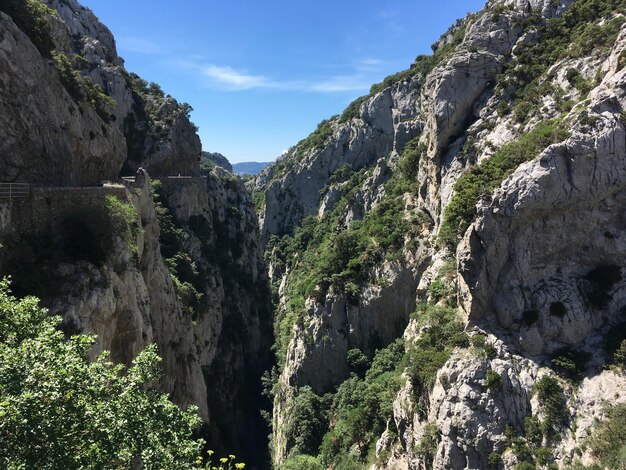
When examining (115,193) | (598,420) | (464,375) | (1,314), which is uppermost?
(115,193)

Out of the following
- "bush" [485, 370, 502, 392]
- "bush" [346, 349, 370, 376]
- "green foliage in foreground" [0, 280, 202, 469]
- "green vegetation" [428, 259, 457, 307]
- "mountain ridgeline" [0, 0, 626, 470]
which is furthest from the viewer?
"bush" [346, 349, 370, 376]

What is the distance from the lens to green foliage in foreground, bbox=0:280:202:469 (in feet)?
28.4

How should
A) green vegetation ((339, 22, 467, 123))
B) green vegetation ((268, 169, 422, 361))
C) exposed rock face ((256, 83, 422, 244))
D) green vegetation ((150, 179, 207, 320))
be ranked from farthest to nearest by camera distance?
exposed rock face ((256, 83, 422, 244)), green vegetation ((339, 22, 467, 123)), green vegetation ((268, 169, 422, 361)), green vegetation ((150, 179, 207, 320))

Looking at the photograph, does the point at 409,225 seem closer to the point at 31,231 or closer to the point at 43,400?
the point at 31,231

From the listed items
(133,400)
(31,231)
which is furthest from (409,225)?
(133,400)

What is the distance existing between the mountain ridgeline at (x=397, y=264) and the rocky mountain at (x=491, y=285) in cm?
14

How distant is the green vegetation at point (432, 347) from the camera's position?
2775cm

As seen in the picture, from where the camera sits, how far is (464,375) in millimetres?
25609

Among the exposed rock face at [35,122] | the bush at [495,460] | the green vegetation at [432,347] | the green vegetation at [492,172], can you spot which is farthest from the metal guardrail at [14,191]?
the green vegetation at [492,172]

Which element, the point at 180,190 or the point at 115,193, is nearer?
the point at 115,193

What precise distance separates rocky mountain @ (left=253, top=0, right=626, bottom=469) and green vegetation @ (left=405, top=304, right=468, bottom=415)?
0.13 m

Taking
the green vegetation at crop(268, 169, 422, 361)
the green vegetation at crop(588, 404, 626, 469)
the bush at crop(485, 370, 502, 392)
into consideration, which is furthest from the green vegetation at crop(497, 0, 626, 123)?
the green vegetation at crop(588, 404, 626, 469)

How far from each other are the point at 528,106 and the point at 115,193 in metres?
34.8

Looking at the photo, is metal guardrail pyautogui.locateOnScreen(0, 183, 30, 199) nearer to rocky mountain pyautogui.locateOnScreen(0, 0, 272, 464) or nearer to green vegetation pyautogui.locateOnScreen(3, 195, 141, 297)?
rocky mountain pyautogui.locateOnScreen(0, 0, 272, 464)
